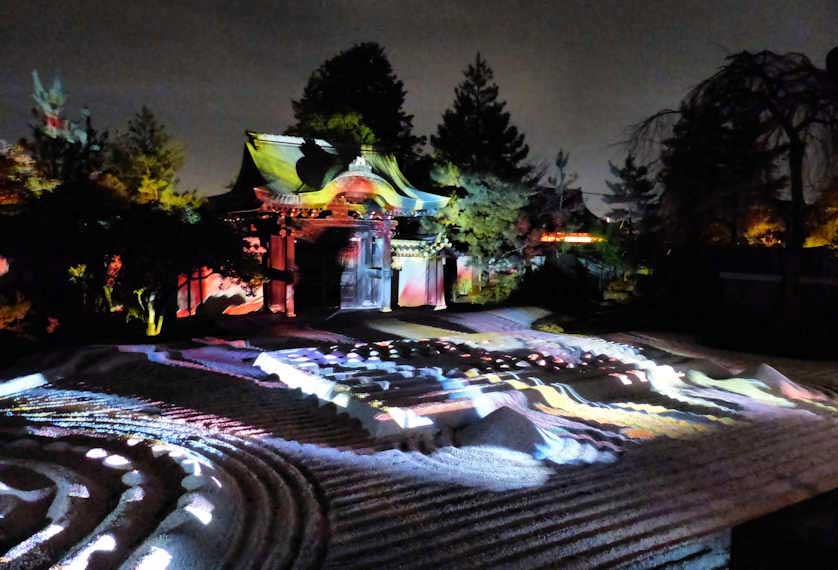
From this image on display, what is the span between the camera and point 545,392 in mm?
7922

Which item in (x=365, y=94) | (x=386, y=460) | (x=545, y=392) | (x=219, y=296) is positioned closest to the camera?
(x=386, y=460)

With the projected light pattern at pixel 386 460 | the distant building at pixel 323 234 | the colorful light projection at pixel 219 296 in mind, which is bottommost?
the projected light pattern at pixel 386 460

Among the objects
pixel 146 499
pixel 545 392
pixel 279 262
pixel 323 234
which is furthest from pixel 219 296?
pixel 146 499

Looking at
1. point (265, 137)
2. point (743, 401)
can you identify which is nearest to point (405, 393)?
point (743, 401)

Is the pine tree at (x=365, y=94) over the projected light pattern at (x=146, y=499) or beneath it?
over

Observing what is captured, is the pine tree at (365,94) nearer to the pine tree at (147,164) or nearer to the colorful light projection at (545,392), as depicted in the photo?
the pine tree at (147,164)

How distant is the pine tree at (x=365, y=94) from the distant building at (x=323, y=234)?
10.8m

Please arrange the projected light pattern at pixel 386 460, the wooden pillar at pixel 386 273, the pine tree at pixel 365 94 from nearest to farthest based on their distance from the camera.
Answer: the projected light pattern at pixel 386 460, the wooden pillar at pixel 386 273, the pine tree at pixel 365 94

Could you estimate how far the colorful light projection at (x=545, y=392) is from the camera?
6465 millimetres

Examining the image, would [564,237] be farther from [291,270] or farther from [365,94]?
[365,94]

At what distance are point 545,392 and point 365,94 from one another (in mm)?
25569

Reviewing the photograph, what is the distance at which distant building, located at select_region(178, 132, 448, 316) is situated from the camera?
50.4ft

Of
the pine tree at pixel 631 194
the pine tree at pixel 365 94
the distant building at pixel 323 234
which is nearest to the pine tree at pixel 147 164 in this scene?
the distant building at pixel 323 234

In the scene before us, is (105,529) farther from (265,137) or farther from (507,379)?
(265,137)
